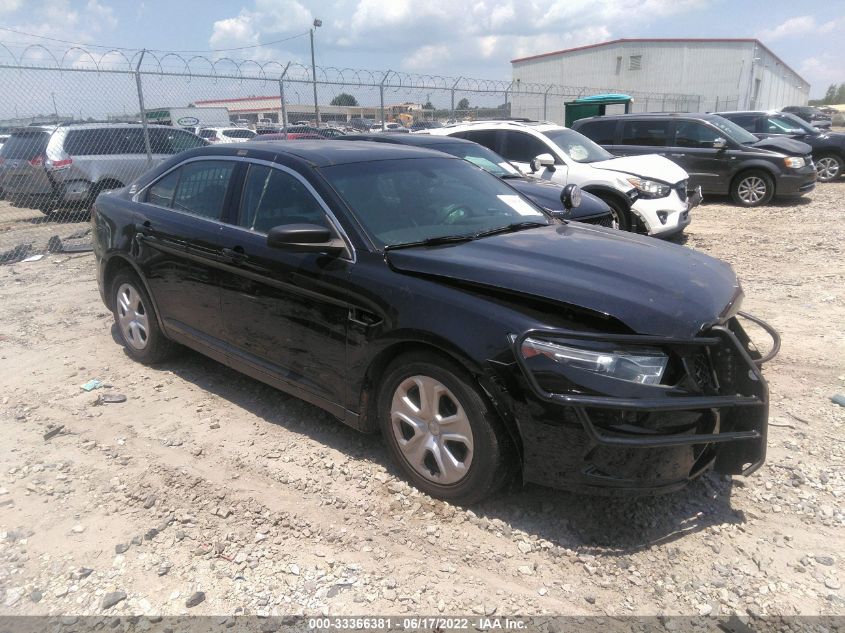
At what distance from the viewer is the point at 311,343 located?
11.8ft

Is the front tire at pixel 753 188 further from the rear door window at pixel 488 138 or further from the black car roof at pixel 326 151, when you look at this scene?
the black car roof at pixel 326 151

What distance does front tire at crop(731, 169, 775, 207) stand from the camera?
1225 centimetres

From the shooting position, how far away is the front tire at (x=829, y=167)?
15.8 meters

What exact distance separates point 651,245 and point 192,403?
3153mm

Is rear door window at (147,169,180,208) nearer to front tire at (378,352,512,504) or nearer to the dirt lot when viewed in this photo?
the dirt lot

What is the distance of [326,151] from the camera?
4.06 m

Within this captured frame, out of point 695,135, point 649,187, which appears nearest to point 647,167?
point 649,187

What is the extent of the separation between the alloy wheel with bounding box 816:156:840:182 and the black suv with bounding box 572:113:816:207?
369cm

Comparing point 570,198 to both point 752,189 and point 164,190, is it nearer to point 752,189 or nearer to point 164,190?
point 164,190

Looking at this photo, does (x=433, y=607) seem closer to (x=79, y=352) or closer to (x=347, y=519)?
(x=347, y=519)

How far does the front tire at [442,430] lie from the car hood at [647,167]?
22.1 ft

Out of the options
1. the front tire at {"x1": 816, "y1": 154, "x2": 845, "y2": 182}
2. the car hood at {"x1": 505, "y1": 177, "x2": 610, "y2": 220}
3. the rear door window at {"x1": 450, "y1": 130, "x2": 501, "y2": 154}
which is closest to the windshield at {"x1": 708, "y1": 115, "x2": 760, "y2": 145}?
the front tire at {"x1": 816, "y1": 154, "x2": 845, "y2": 182}

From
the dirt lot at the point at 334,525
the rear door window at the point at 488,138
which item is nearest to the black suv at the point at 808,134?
the rear door window at the point at 488,138

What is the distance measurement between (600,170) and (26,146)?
9.94 metres
